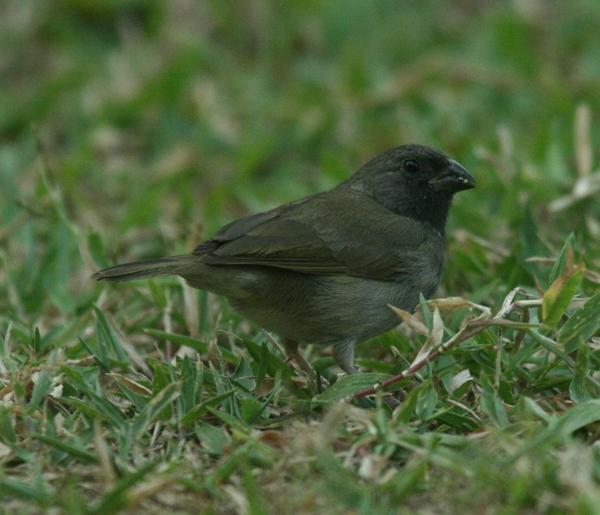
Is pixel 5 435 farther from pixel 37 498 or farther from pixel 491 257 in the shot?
pixel 491 257

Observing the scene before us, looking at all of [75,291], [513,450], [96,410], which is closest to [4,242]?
[75,291]

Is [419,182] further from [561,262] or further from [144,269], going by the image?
[144,269]

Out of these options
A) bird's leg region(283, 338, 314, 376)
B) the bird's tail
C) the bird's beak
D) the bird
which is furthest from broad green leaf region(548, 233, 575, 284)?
the bird's tail

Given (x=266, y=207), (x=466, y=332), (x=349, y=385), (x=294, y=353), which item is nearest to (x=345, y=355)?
(x=294, y=353)

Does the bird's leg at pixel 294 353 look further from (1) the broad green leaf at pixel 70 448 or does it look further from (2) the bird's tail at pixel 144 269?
(1) the broad green leaf at pixel 70 448

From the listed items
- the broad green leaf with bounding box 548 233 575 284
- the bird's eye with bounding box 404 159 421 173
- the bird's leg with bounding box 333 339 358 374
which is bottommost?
the bird's leg with bounding box 333 339 358 374

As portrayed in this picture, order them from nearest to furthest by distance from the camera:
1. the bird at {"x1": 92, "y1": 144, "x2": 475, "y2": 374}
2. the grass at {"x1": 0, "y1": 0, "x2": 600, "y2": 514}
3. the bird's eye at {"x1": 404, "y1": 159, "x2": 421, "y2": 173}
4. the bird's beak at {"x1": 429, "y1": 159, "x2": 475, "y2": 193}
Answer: the grass at {"x1": 0, "y1": 0, "x2": 600, "y2": 514}, the bird at {"x1": 92, "y1": 144, "x2": 475, "y2": 374}, the bird's beak at {"x1": 429, "y1": 159, "x2": 475, "y2": 193}, the bird's eye at {"x1": 404, "y1": 159, "x2": 421, "y2": 173}

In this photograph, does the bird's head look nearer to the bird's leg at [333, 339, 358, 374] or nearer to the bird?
the bird
